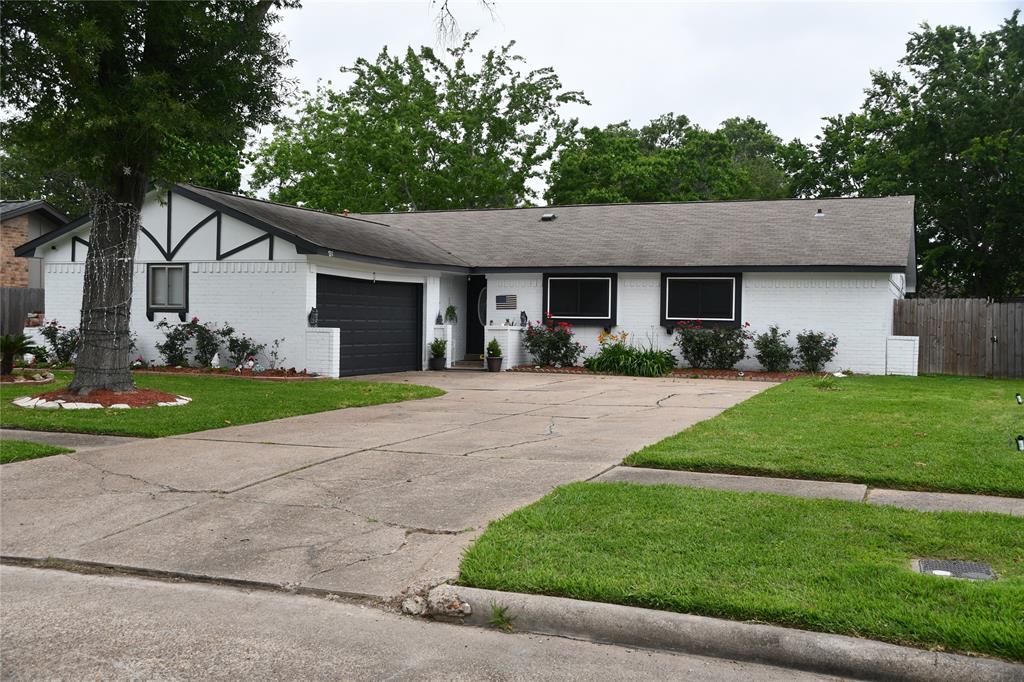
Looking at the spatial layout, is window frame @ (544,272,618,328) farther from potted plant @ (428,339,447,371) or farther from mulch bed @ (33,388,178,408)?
mulch bed @ (33,388,178,408)

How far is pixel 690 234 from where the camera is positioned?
2322cm

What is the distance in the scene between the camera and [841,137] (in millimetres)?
35688

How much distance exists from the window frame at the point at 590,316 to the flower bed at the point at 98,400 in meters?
11.5

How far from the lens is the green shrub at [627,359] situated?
67.2ft

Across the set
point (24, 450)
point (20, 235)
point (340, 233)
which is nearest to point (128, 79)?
point (24, 450)

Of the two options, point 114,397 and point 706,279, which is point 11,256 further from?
point 706,279

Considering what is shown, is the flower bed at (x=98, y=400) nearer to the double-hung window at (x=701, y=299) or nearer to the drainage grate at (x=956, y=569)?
the drainage grate at (x=956, y=569)

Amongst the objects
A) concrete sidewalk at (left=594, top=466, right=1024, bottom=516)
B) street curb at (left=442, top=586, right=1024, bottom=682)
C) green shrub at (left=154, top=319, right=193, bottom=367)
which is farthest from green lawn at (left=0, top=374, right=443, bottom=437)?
Result: street curb at (left=442, top=586, right=1024, bottom=682)

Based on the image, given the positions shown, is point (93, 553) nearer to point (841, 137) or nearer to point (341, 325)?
point (341, 325)

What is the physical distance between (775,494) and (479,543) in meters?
2.63

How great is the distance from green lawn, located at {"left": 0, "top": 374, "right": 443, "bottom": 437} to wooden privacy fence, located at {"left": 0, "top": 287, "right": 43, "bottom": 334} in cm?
1000

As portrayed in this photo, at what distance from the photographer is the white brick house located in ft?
60.6

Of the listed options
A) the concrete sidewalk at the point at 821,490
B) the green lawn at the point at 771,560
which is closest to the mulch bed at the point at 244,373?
the concrete sidewalk at the point at 821,490

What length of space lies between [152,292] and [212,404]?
8.23 meters
